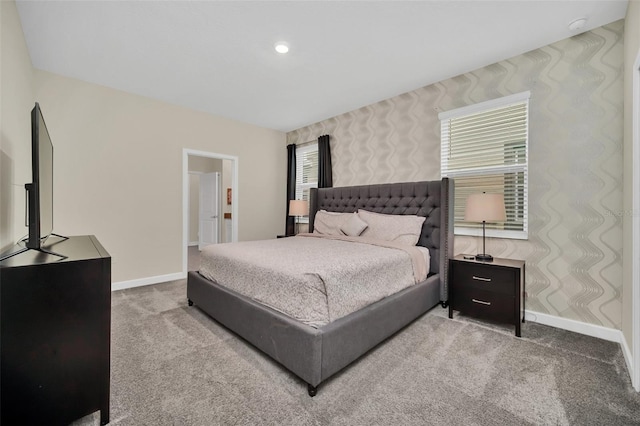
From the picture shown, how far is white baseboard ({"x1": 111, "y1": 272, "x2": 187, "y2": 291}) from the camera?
361 cm

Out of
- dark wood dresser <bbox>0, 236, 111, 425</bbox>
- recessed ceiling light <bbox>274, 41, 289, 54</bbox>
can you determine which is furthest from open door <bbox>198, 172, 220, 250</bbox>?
dark wood dresser <bbox>0, 236, 111, 425</bbox>

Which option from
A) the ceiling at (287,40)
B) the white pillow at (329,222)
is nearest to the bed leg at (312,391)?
the white pillow at (329,222)

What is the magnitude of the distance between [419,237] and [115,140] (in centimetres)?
402

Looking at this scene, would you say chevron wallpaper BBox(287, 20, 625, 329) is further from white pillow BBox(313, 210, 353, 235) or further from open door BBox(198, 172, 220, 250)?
open door BBox(198, 172, 220, 250)

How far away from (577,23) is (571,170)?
1.20 metres

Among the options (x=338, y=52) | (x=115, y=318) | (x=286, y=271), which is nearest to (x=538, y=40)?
(x=338, y=52)

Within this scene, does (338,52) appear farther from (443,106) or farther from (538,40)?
(538,40)

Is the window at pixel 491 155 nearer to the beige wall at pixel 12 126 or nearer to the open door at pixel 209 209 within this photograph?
the beige wall at pixel 12 126

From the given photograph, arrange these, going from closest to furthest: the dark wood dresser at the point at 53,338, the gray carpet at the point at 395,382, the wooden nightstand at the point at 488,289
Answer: the dark wood dresser at the point at 53,338
the gray carpet at the point at 395,382
the wooden nightstand at the point at 488,289

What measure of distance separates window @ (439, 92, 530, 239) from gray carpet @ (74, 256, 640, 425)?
3.74 feet

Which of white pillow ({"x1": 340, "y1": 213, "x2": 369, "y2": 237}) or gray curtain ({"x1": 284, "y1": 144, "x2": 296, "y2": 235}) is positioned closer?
white pillow ({"x1": 340, "y1": 213, "x2": 369, "y2": 237})

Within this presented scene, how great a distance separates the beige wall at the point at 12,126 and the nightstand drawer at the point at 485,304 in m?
3.58

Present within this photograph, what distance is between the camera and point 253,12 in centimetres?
219

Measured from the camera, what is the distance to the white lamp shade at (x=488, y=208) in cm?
251
